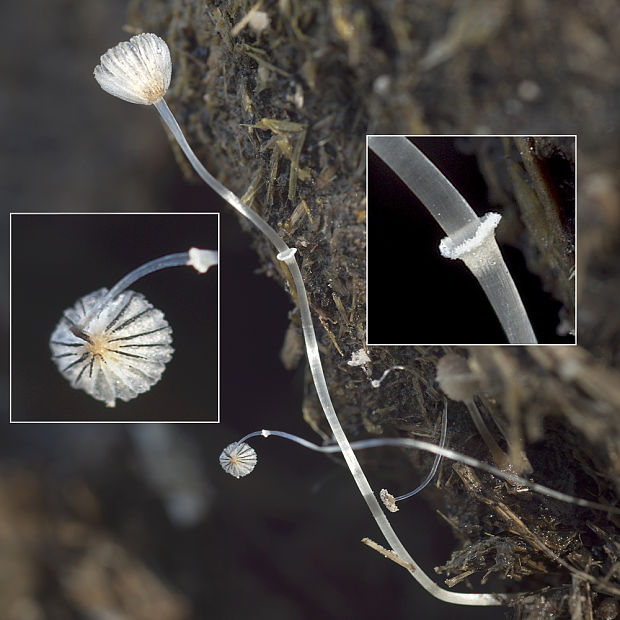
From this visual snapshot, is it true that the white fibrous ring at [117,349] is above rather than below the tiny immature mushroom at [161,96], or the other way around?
below

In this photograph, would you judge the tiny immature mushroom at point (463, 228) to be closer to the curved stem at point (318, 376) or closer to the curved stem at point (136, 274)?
the curved stem at point (318, 376)

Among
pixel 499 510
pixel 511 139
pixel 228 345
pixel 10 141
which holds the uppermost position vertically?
pixel 10 141

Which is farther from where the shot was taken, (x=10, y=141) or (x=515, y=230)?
(x=10, y=141)

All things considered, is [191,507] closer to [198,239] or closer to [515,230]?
[198,239]

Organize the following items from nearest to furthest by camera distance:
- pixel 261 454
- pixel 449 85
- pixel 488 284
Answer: pixel 449 85, pixel 488 284, pixel 261 454

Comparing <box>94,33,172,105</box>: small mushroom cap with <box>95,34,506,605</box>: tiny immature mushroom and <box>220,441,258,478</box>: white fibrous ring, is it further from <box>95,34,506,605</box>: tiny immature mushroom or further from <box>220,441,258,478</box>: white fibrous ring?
→ <box>220,441,258,478</box>: white fibrous ring

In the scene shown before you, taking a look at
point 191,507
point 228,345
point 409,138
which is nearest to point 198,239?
point 228,345

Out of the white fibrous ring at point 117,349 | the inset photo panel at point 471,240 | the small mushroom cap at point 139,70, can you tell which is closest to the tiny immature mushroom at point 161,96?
the small mushroom cap at point 139,70
